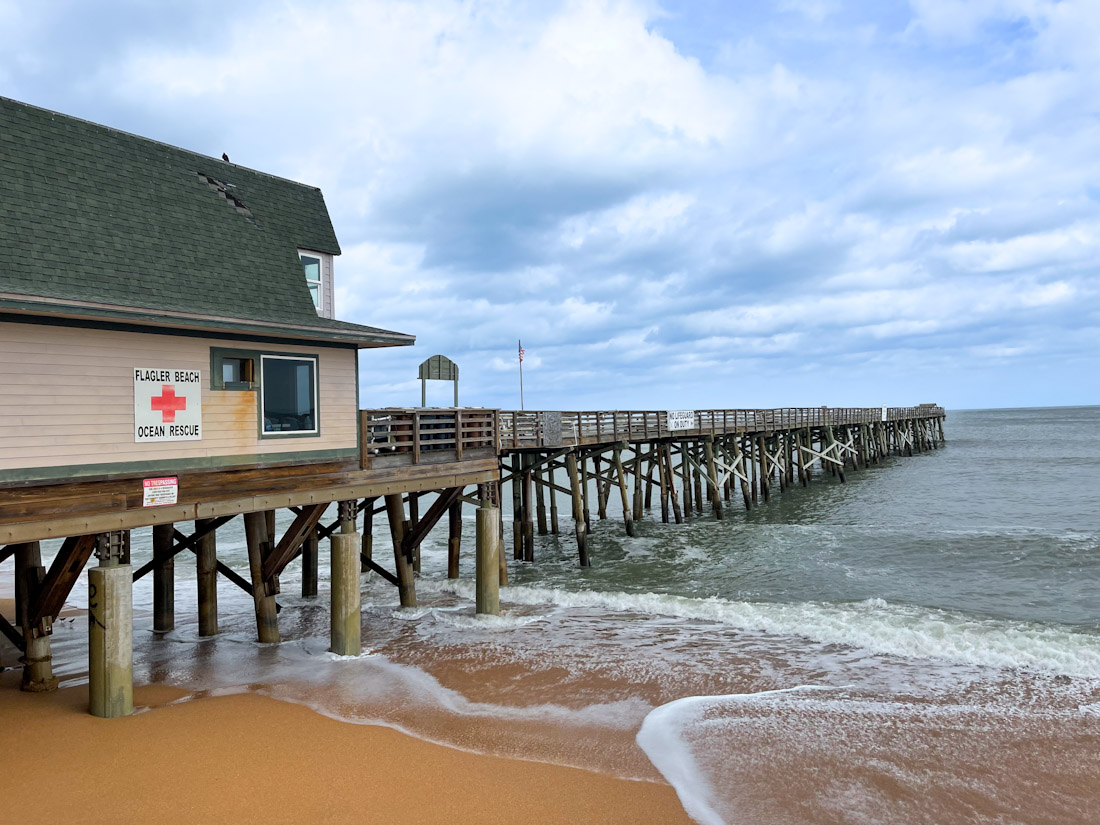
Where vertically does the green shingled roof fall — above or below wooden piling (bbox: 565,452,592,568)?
above

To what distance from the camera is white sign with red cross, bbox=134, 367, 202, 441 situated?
914cm

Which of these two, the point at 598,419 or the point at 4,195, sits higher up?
the point at 4,195

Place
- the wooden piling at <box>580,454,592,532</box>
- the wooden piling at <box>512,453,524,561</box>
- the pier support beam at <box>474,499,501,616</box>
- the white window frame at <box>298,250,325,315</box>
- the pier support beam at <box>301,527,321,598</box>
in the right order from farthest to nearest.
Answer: the wooden piling at <box>512,453,524,561</box>
the wooden piling at <box>580,454,592,532</box>
the pier support beam at <box>301,527,321,598</box>
the white window frame at <box>298,250,325,315</box>
the pier support beam at <box>474,499,501,616</box>

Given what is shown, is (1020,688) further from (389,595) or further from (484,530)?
(389,595)

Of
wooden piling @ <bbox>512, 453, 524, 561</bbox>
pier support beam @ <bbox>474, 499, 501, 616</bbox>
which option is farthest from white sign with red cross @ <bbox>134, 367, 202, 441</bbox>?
wooden piling @ <bbox>512, 453, 524, 561</bbox>

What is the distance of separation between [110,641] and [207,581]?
A: 15.2 ft

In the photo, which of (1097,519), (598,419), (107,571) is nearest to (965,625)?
(598,419)

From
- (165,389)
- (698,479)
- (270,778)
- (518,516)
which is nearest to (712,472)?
(698,479)

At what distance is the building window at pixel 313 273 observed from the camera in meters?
13.1

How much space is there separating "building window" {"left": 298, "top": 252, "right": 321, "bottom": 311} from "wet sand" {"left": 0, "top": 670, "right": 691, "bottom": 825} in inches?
301

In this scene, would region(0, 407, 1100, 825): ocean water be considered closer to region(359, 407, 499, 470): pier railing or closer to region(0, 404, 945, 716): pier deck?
region(0, 404, 945, 716): pier deck

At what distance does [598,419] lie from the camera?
69.9ft

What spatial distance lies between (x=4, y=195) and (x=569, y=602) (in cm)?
1145

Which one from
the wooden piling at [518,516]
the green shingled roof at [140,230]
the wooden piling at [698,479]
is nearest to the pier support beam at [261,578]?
the green shingled roof at [140,230]
